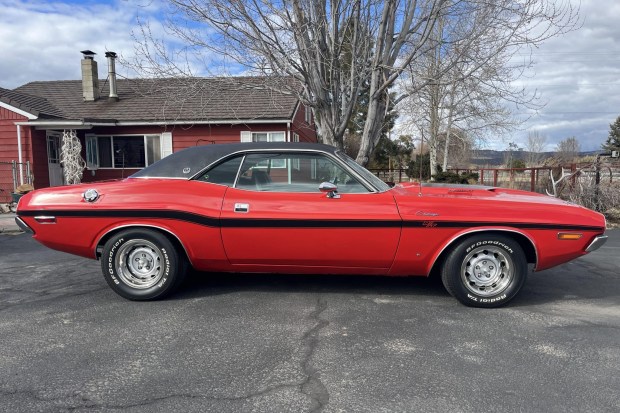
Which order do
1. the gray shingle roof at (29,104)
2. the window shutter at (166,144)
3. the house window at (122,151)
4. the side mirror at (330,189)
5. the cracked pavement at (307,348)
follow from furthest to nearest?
the house window at (122,151) → the window shutter at (166,144) → the gray shingle roof at (29,104) → the side mirror at (330,189) → the cracked pavement at (307,348)

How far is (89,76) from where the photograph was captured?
16516 mm

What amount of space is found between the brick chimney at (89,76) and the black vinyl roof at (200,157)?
1475 centimetres

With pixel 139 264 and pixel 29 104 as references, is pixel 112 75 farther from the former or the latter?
pixel 139 264

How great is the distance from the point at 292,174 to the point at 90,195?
1937mm

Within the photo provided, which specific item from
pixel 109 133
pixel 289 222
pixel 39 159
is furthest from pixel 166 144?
pixel 289 222

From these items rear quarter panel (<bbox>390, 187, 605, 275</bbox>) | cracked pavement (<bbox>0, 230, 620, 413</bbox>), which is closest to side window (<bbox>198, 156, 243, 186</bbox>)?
cracked pavement (<bbox>0, 230, 620, 413</bbox>)

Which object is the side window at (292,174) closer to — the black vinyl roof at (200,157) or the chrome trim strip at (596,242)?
the black vinyl roof at (200,157)

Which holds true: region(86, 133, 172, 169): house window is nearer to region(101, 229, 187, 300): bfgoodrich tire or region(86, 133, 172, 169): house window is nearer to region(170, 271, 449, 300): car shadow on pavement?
region(170, 271, 449, 300): car shadow on pavement

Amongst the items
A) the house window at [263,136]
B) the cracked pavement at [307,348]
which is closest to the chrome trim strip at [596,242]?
the cracked pavement at [307,348]

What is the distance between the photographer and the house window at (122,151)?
15.2m

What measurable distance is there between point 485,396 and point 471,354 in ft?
1.76

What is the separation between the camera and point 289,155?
13.8 ft

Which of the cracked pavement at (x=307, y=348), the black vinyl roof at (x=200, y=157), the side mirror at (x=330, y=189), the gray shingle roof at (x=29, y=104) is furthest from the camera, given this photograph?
the gray shingle roof at (x=29, y=104)

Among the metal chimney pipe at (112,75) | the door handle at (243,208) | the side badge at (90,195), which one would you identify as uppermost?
the metal chimney pipe at (112,75)
